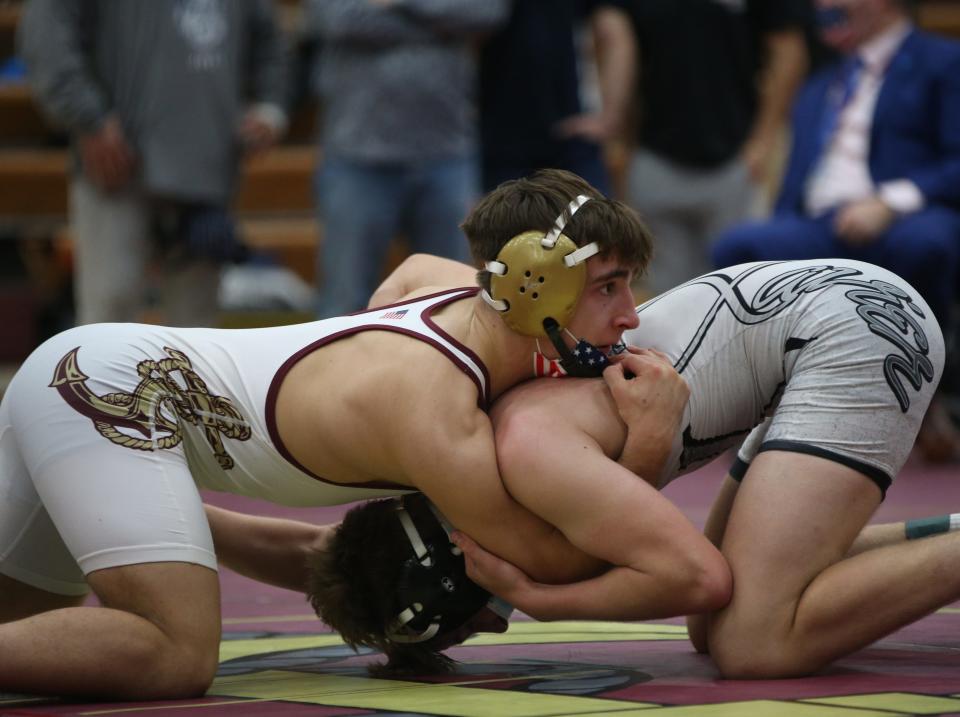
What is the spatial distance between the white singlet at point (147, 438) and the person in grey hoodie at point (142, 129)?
9.51ft

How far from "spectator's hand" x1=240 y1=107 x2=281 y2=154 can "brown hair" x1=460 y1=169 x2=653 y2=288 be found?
3325mm

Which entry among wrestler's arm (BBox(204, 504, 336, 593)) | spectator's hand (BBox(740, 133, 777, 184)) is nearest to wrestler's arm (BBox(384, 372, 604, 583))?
wrestler's arm (BBox(204, 504, 336, 593))

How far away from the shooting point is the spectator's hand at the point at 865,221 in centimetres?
584

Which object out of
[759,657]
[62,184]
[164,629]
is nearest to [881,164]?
[759,657]

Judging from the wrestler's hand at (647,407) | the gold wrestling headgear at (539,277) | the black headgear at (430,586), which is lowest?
the black headgear at (430,586)

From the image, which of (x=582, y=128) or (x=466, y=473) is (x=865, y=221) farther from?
(x=466, y=473)

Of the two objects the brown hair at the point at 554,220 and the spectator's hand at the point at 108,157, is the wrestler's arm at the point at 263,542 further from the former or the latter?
the spectator's hand at the point at 108,157

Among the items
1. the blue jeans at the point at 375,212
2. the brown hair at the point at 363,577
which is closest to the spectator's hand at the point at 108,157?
the blue jeans at the point at 375,212

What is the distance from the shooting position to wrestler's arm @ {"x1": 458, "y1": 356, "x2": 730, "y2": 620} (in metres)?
2.71

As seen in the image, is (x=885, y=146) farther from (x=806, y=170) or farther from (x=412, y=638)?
(x=412, y=638)

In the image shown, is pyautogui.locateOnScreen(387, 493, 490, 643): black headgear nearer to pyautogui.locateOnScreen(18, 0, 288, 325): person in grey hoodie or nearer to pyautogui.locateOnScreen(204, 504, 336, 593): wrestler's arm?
pyautogui.locateOnScreen(204, 504, 336, 593): wrestler's arm

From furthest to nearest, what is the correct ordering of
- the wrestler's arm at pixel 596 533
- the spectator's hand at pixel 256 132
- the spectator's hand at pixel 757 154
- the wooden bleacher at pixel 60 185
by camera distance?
the wooden bleacher at pixel 60 185
the spectator's hand at pixel 757 154
the spectator's hand at pixel 256 132
the wrestler's arm at pixel 596 533

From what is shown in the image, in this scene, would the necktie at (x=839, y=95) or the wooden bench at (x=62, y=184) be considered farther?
the wooden bench at (x=62, y=184)

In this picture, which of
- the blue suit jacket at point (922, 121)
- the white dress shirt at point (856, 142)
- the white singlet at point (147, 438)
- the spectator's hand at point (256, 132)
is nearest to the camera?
the white singlet at point (147, 438)
